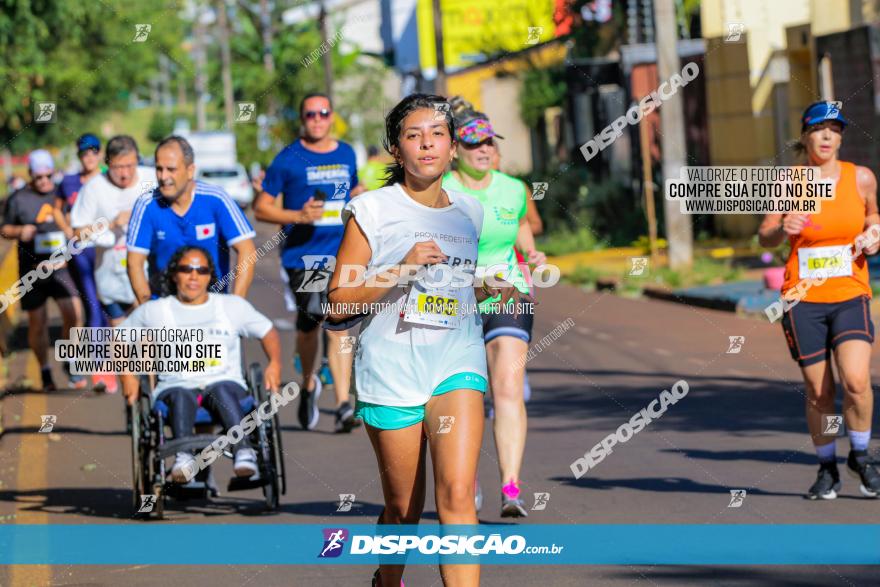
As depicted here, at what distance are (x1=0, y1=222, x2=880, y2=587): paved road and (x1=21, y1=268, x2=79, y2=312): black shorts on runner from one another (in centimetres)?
81

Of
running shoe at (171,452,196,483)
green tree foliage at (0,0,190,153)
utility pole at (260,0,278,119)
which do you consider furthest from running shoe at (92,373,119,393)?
utility pole at (260,0,278,119)

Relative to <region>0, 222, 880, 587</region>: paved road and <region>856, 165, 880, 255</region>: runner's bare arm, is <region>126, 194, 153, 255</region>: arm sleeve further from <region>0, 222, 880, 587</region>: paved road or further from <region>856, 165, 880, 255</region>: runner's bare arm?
<region>856, 165, 880, 255</region>: runner's bare arm

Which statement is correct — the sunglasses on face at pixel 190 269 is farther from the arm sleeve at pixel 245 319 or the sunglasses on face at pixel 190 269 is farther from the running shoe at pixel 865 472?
the running shoe at pixel 865 472

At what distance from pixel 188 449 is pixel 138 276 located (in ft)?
5.24

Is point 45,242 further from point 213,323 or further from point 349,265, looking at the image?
point 349,265

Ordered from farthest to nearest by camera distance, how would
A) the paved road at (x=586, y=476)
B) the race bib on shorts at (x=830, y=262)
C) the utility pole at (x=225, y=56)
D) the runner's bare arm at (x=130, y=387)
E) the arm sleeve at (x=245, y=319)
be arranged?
the utility pole at (x=225, y=56) < the arm sleeve at (x=245, y=319) < the runner's bare arm at (x=130, y=387) < the race bib on shorts at (x=830, y=262) < the paved road at (x=586, y=476)

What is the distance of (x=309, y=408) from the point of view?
1140cm

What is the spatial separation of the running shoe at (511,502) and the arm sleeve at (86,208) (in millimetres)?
5634

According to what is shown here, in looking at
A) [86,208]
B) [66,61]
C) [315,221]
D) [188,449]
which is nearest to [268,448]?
[188,449]

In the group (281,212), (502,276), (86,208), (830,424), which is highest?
(86,208)

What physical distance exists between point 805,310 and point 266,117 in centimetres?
4876

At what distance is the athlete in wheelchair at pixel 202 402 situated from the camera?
8211 mm

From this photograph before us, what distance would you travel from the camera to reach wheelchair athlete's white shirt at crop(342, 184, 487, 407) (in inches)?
220

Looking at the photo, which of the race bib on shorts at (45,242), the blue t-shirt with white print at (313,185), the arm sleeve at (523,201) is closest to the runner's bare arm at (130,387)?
the arm sleeve at (523,201)
